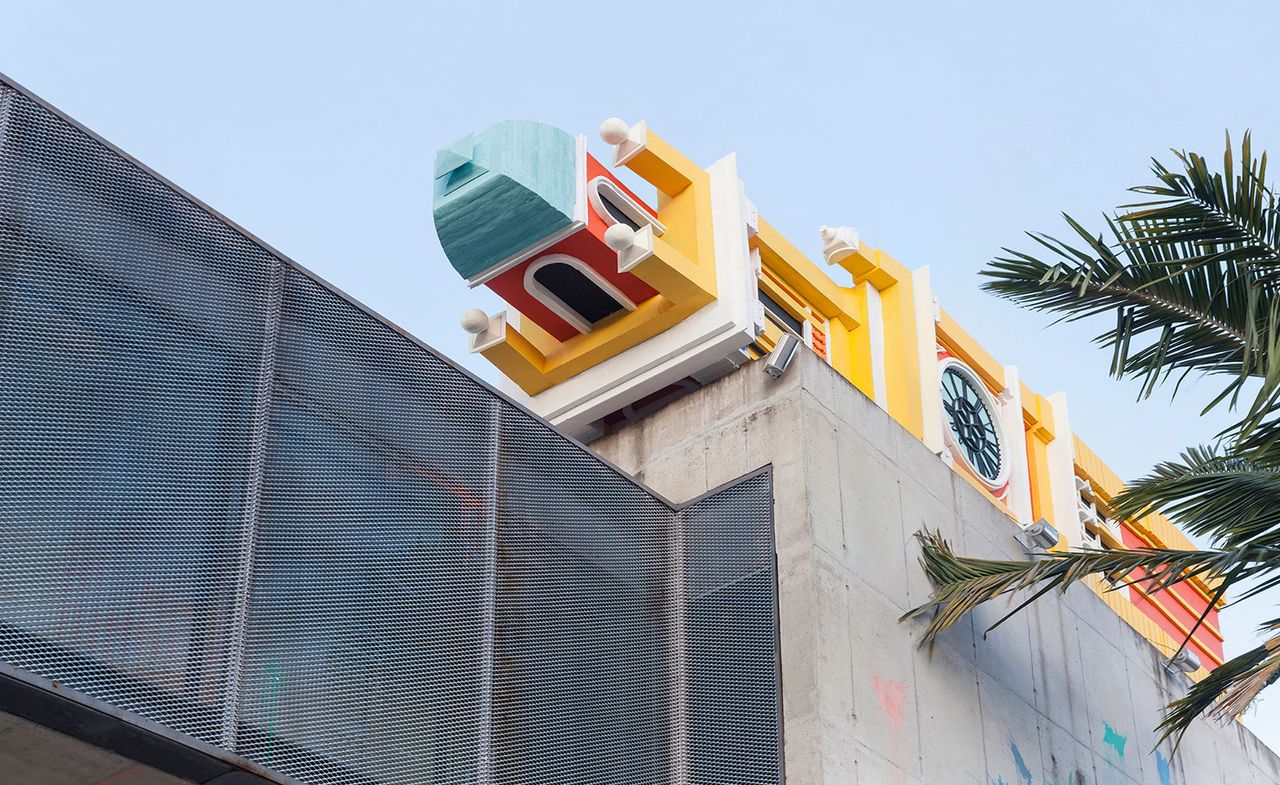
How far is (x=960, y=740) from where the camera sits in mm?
14617

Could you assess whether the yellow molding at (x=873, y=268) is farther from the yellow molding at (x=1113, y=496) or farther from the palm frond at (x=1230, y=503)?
the palm frond at (x=1230, y=503)

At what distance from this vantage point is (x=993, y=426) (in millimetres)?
18969

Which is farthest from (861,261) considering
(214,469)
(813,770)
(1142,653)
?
(214,469)

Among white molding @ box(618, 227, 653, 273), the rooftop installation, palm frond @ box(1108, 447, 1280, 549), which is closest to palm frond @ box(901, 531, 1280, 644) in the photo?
palm frond @ box(1108, 447, 1280, 549)

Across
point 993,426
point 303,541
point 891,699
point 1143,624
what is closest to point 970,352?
point 993,426

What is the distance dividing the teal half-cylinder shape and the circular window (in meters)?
4.40

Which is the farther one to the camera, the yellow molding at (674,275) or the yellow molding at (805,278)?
the yellow molding at (805,278)

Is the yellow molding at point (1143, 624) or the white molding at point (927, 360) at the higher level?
the white molding at point (927, 360)

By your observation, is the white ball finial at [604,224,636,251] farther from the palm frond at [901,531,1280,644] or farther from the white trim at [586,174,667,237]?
the palm frond at [901,531,1280,644]

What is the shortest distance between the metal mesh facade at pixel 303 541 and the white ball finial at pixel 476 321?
3.26 meters

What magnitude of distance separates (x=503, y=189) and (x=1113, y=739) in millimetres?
7304

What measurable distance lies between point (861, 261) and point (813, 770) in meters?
6.63

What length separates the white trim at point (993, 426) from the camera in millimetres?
17547

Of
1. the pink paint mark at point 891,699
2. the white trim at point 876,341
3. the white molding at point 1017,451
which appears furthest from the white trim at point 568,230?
the white molding at point 1017,451
